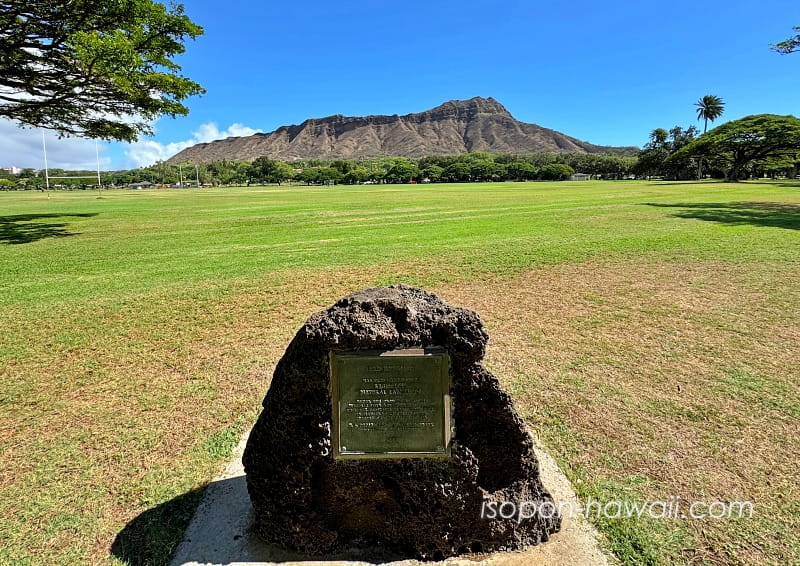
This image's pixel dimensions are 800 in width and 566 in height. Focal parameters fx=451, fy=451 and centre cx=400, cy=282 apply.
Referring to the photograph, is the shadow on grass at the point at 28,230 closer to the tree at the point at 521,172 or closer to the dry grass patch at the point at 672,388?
the dry grass patch at the point at 672,388

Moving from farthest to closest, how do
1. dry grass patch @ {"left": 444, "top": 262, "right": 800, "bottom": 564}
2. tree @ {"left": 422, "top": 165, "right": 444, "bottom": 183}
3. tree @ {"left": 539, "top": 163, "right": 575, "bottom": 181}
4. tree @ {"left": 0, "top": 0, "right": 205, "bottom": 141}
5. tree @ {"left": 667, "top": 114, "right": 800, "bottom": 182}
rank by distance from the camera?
tree @ {"left": 422, "top": 165, "right": 444, "bottom": 183}, tree @ {"left": 539, "top": 163, "right": 575, "bottom": 181}, tree @ {"left": 667, "top": 114, "right": 800, "bottom": 182}, tree @ {"left": 0, "top": 0, "right": 205, "bottom": 141}, dry grass patch @ {"left": 444, "top": 262, "right": 800, "bottom": 564}

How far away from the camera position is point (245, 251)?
13.8 m

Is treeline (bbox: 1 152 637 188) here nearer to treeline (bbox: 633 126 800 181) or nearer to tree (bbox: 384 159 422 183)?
tree (bbox: 384 159 422 183)

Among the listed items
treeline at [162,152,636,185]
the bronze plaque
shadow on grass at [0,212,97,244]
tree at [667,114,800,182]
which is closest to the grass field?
the bronze plaque

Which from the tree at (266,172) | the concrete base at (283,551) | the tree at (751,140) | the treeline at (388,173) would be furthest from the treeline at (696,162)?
the tree at (266,172)

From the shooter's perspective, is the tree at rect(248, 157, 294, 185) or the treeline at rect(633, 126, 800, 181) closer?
the treeline at rect(633, 126, 800, 181)

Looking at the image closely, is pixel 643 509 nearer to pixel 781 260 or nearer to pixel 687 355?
pixel 687 355

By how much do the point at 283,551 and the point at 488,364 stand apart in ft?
11.4

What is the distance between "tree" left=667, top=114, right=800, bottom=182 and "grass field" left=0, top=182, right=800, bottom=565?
59.1 meters

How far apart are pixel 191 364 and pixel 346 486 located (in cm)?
388

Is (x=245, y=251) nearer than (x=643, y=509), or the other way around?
(x=643, y=509)

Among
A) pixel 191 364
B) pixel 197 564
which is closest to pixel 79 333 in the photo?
pixel 191 364

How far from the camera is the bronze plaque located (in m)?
2.74

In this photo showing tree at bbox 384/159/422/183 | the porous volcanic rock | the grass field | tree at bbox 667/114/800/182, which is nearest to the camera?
the porous volcanic rock
